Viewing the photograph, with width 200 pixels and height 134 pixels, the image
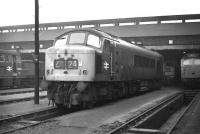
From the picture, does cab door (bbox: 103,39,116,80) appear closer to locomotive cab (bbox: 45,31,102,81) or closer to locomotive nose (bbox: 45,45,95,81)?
locomotive cab (bbox: 45,31,102,81)

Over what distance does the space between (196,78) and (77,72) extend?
17646mm

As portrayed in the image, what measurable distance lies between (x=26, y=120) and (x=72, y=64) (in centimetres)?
334

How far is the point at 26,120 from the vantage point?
1017cm

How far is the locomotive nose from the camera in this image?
40.8ft

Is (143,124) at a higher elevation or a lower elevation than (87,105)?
lower

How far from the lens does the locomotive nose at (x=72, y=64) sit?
40.8 ft

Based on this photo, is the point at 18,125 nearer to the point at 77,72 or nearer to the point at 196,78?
the point at 77,72

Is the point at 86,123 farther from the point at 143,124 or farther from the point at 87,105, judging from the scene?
the point at 87,105

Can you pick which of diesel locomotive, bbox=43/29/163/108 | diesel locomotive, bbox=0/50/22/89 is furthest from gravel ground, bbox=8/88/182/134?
diesel locomotive, bbox=0/50/22/89

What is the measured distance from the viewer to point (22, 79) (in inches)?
1116

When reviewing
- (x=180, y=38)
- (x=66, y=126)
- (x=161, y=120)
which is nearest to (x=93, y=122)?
(x=66, y=126)

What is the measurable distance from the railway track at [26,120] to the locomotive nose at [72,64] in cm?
136

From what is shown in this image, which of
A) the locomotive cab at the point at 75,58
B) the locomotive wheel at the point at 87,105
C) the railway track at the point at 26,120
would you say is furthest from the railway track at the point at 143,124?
the locomotive cab at the point at 75,58

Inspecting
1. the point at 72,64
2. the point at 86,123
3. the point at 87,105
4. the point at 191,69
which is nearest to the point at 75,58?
the point at 72,64
